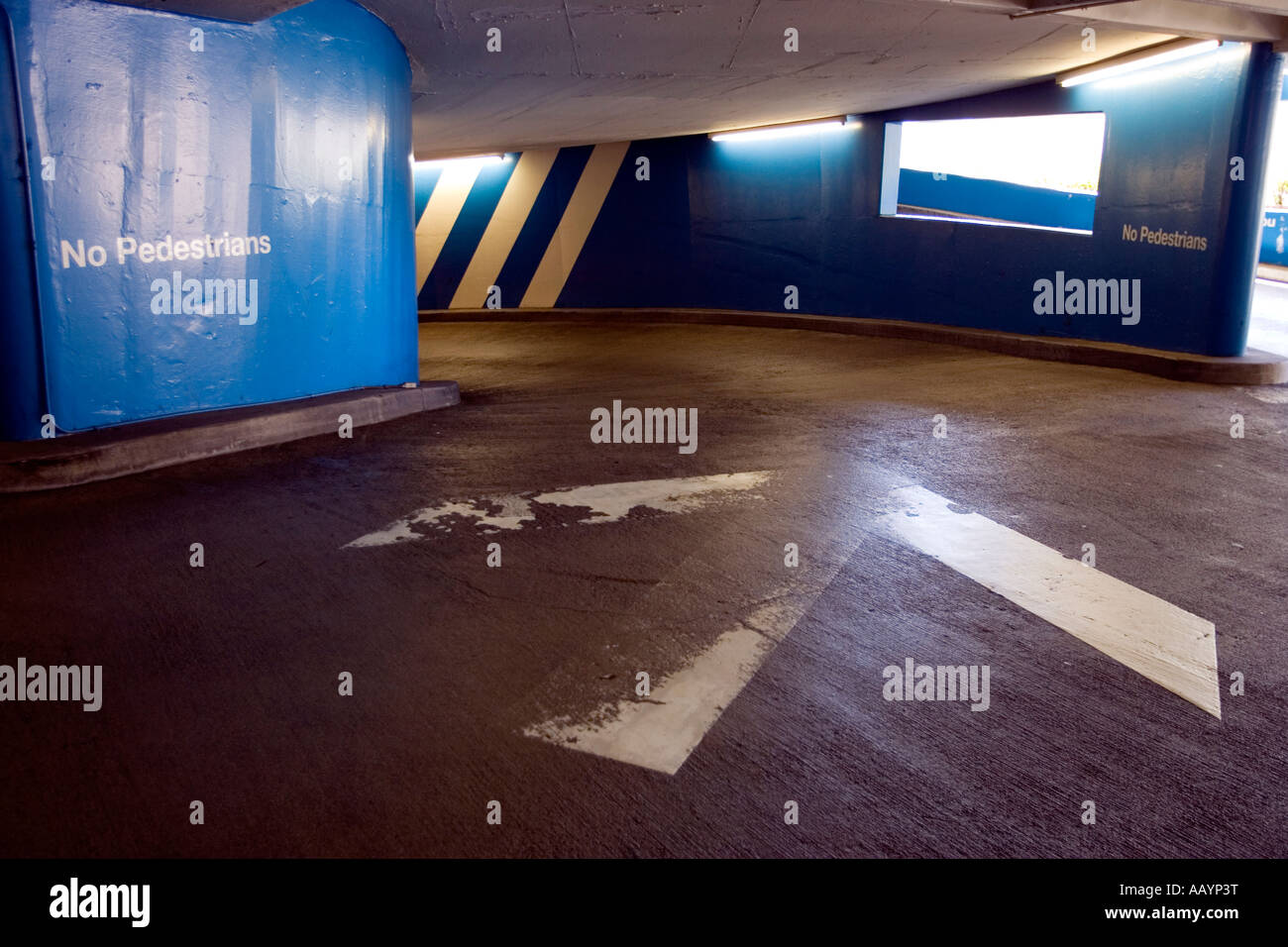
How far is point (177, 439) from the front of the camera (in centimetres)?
629

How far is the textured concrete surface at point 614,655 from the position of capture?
8.16 feet

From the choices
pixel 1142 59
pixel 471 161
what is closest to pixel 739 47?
pixel 1142 59

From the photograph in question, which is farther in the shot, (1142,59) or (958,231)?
(958,231)

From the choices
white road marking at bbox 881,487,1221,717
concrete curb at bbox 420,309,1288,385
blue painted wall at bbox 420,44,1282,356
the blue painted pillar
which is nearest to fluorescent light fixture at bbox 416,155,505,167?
blue painted wall at bbox 420,44,1282,356

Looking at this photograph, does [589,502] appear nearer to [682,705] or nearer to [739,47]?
[682,705]

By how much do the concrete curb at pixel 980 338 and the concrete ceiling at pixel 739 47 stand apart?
3009 mm

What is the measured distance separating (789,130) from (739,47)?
20.6 feet

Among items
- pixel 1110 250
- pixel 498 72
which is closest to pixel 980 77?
pixel 1110 250

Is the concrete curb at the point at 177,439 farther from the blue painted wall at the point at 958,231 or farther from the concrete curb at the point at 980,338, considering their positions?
the blue painted wall at the point at 958,231

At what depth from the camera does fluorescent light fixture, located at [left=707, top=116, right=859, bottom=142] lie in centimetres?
1393

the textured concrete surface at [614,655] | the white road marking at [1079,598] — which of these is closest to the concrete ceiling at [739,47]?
the textured concrete surface at [614,655]

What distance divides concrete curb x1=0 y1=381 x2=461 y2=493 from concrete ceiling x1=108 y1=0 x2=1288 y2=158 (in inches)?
109

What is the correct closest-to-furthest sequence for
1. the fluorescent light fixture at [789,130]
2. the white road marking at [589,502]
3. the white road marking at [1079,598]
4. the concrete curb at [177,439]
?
the white road marking at [1079,598] < the white road marking at [589,502] < the concrete curb at [177,439] < the fluorescent light fixture at [789,130]

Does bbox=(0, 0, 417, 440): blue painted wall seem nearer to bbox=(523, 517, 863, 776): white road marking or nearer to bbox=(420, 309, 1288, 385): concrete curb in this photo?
bbox=(523, 517, 863, 776): white road marking
